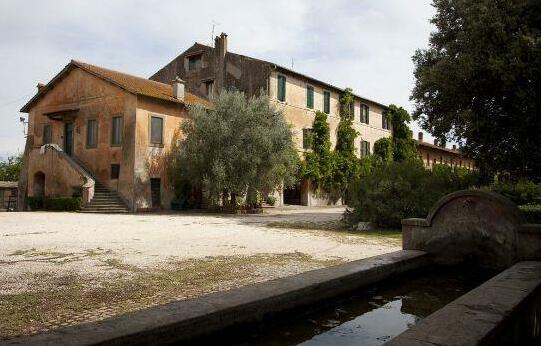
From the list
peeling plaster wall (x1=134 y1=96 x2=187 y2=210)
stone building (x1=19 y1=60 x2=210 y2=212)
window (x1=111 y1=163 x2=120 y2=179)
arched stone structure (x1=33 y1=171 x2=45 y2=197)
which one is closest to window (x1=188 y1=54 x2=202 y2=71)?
stone building (x1=19 y1=60 x2=210 y2=212)

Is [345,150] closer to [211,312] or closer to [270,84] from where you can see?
[270,84]

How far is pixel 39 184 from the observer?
27016mm

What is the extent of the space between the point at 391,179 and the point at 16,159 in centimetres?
4966

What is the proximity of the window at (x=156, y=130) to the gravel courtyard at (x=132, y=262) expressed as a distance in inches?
433

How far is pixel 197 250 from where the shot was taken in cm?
939

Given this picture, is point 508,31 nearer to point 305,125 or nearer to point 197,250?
point 197,250

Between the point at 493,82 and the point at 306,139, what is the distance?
16882mm

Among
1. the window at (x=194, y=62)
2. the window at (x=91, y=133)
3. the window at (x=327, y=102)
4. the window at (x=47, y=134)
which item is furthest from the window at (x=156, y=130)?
the window at (x=327, y=102)

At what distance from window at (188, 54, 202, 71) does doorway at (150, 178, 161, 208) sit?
421 inches

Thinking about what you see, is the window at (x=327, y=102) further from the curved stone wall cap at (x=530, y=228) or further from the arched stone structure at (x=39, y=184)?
the curved stone wall cap at (x=530, y=228)

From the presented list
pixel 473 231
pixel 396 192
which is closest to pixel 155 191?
pixel 396 192

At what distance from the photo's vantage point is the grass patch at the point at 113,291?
14.2 feet

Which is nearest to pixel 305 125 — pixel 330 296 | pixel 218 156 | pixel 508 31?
pixel 218 156

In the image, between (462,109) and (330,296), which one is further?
(462,109)
